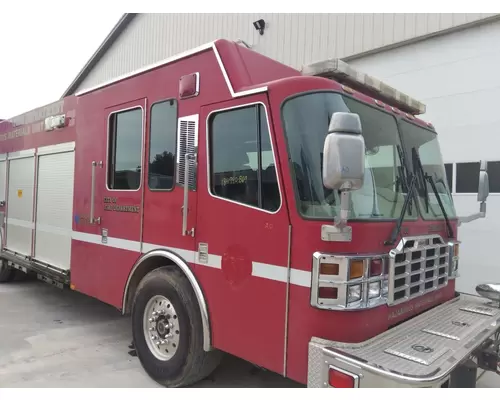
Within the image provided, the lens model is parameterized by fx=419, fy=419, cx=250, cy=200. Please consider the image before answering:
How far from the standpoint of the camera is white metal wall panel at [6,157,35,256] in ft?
20.4

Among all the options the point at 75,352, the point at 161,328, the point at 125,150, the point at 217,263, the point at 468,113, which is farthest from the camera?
the point at 468,113

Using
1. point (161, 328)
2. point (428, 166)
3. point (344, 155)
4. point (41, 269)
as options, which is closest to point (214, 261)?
point (161, 328)

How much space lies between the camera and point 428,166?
152 inches

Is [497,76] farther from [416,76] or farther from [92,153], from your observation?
[92,153]

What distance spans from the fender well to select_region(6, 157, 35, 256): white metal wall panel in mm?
2879

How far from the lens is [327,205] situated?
275cm

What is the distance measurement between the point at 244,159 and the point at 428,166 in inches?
72.2

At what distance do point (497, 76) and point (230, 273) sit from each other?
523cm

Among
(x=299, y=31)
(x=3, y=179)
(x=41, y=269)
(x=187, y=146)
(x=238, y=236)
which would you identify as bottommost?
(x=41, y=269)

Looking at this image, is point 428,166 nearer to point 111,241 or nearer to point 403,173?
point 403,173

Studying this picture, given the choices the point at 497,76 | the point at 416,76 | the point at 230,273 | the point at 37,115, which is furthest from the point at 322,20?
the point at 230,273

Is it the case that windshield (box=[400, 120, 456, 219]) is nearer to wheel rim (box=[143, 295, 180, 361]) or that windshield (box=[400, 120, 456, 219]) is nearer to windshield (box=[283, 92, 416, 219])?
windshield (box=[283, 92, 416, 219])

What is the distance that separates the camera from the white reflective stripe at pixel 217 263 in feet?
9.01

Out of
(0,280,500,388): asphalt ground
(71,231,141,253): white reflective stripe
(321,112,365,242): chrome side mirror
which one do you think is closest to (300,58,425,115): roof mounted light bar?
(321,112,365,242): chrome side mirror
